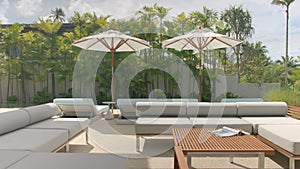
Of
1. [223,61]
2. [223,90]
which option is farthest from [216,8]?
[223,90]

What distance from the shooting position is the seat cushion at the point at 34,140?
2.52m

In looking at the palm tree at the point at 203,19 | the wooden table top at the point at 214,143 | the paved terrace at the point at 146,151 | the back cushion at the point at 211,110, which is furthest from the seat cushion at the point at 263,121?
the palm tree at the point at 203,19

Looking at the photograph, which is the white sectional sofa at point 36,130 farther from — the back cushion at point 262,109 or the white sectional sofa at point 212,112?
the back cushion at point 262,109

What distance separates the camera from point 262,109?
436 centimetres

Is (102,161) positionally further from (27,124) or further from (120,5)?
(120,5)

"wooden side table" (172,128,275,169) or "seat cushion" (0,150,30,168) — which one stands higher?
"seat cushion" (0,150,30,168)

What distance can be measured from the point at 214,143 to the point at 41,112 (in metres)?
2.44

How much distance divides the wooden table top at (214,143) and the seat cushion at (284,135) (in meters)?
0.28

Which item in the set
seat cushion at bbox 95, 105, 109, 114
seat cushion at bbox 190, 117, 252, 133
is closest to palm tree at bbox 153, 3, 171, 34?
seat cushion at bbox 95, 105, 109, 114

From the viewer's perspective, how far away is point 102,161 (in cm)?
206

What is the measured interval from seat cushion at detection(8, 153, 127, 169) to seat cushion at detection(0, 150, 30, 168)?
54mm

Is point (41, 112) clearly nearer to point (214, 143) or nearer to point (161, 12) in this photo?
point (214, 143)

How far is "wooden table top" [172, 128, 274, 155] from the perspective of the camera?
2535 mm

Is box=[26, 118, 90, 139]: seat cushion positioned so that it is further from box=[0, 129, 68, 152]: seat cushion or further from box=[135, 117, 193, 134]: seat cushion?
box=[135, 117, 193, 134]: seat cushion
